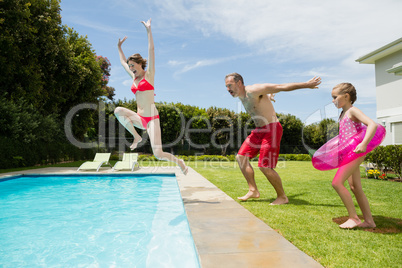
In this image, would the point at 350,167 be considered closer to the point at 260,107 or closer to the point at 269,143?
the point at 269,143

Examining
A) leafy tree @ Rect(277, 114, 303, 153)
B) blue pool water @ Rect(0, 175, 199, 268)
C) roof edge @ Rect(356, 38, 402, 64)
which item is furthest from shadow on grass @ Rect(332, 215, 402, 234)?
leafy tree @ Rect(277, 114, 303, 153)

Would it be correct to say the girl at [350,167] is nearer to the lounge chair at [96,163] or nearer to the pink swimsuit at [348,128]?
the pink swimsuit at [348,128]

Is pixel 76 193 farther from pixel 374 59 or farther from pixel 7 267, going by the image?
pixel 374 59

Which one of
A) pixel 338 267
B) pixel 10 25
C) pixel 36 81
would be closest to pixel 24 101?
pixel 36 81

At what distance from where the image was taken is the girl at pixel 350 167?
3.42 meters

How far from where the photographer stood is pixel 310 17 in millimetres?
9094

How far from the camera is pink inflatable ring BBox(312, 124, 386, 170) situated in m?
3.43

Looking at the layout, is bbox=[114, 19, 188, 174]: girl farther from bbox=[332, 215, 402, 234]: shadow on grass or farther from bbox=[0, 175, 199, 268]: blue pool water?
bbox=[332, 215, 402, 234]: shadow on grass

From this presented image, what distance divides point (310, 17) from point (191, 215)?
8204 mm

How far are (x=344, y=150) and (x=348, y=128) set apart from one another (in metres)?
0.32

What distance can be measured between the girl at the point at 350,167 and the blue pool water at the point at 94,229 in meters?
2.06

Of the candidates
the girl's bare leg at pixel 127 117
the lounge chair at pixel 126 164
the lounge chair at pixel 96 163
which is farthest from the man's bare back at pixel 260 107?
the lounge chair at pixel 96 163

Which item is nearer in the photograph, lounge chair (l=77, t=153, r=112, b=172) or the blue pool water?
the blue pool water

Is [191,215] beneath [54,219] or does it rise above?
above
